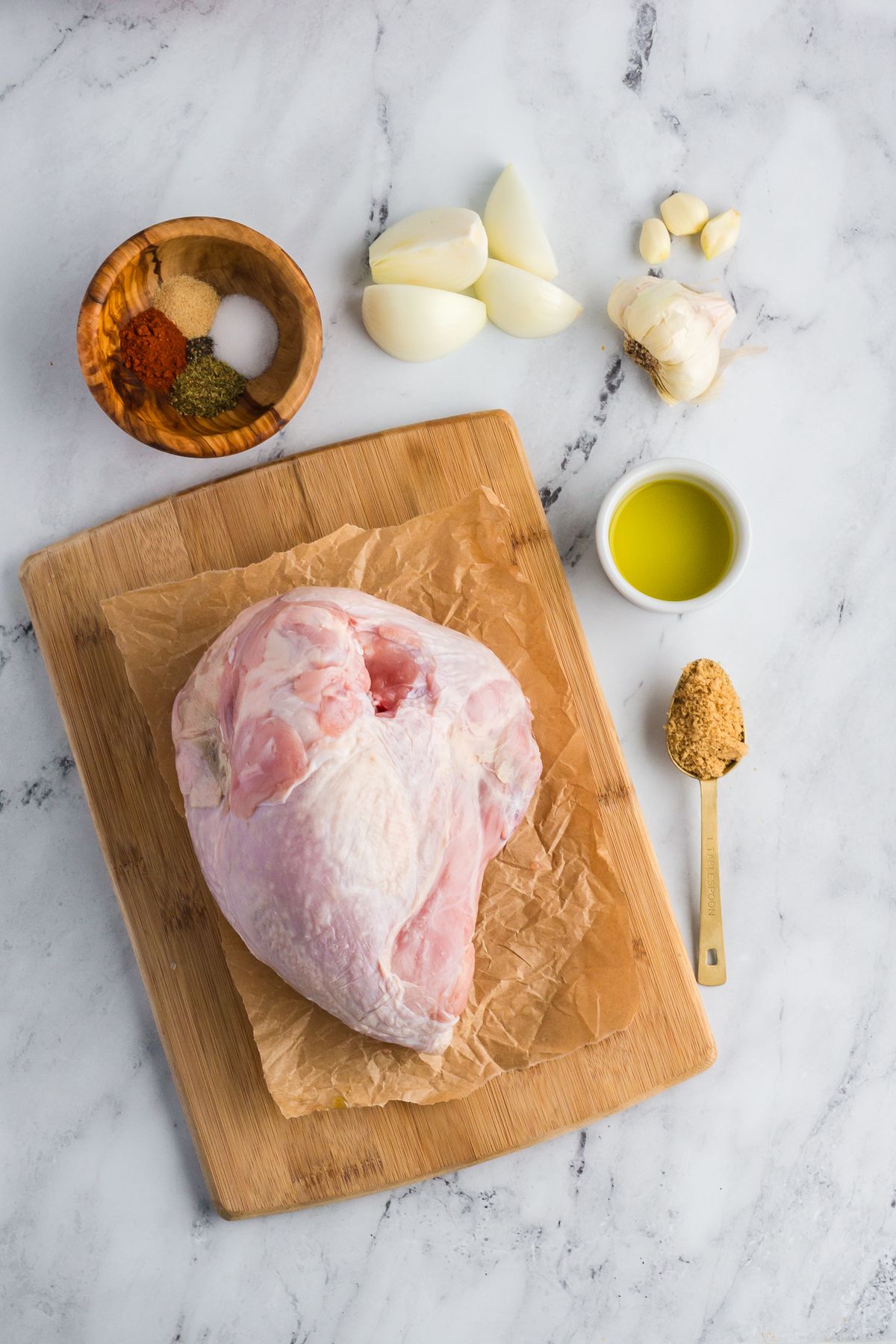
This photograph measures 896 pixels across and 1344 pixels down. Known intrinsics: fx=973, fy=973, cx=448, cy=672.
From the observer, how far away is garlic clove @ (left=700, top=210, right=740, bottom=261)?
181cm

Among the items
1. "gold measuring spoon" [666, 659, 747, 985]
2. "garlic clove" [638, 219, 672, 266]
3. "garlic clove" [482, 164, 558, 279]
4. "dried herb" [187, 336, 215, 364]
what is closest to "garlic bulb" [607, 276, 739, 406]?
"garlic clove" [638, 219, 672, 266]

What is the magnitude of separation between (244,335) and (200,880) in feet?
3.18

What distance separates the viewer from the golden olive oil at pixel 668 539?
1734 mm

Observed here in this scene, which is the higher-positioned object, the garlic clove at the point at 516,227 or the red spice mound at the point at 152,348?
the garlic clove at the point at 516,227

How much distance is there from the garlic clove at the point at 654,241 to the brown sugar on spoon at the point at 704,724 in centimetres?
76

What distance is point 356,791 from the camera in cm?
133

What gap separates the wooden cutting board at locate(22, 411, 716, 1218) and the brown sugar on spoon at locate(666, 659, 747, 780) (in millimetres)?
121

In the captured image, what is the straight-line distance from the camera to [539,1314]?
1.80 m

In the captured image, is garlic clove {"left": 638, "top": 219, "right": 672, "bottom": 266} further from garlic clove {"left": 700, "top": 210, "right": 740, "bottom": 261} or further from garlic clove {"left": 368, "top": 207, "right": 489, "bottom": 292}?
garlic clove {"left": 368, "top": 207, "right": 489, "bottom": 292}

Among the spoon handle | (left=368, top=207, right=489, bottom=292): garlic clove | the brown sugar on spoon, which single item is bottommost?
→ the spoon handle

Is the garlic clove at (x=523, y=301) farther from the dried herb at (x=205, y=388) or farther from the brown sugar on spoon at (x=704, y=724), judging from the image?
the brown sugar on spoon at (x=704, y=724)

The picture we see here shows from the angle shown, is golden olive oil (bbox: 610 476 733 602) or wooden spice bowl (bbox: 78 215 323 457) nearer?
wooden spice bowl (bbox: 78 215 323 457)

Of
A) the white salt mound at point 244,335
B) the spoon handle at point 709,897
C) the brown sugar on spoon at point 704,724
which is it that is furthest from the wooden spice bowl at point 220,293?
the spoon handle at point 709,897

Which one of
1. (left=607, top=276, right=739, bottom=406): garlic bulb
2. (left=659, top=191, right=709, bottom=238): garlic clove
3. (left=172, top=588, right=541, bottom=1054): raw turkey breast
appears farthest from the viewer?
(left=659, top=191, right=709, bottom=238): garlic clove
